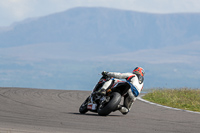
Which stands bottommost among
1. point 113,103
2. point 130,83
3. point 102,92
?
point 113,103

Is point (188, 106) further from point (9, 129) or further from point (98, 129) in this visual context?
point (9, 129)

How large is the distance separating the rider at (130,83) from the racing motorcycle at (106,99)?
129 millimetres

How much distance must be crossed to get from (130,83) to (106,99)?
99cm

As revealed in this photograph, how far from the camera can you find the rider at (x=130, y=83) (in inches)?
450

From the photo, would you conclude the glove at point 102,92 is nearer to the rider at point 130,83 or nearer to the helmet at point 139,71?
the rider at point 130,83

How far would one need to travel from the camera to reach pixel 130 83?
11711 millimetres

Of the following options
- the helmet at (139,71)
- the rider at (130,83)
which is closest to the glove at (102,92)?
the rider at (130,83)

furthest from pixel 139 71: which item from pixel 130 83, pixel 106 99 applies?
pixel 106 99

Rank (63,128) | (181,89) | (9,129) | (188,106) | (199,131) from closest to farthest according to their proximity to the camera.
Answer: (9,129) → (63,128) → (199,131) → (188,106) → (181,89)

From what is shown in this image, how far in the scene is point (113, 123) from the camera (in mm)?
9688

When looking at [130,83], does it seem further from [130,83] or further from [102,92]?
[102,92]

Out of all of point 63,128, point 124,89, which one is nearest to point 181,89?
point 124,89

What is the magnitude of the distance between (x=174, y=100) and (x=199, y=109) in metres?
3.27

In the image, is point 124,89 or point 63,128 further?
point 124,89
